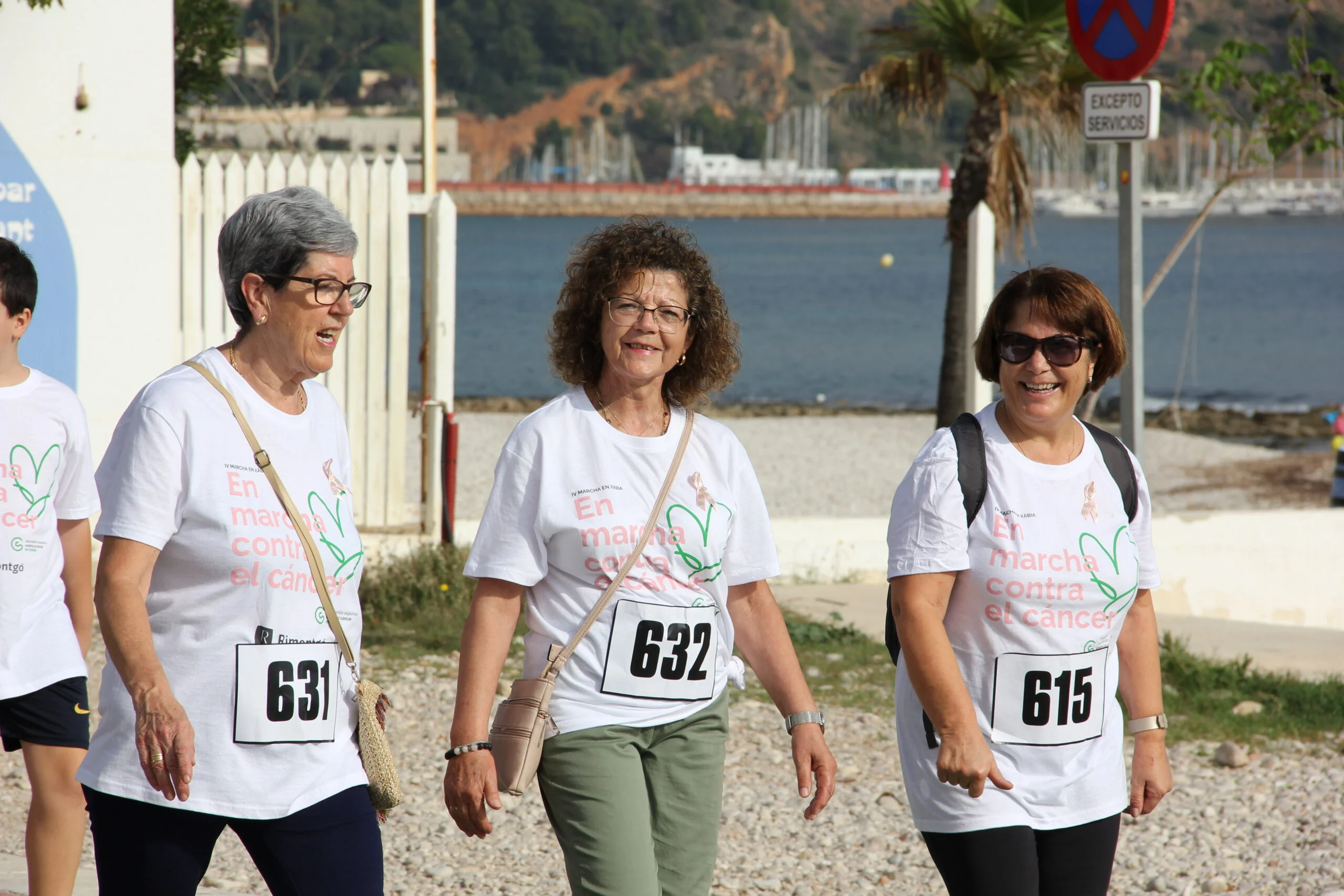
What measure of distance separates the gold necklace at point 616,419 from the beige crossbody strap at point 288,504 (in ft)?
2.33

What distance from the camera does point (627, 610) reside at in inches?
123

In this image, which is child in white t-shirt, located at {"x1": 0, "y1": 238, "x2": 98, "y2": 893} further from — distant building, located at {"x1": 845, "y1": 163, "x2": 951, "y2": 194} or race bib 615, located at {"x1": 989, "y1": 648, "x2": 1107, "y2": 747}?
distant building, located at {"x1": 845, "y1": 163, "x2": 951, "y2": 194}

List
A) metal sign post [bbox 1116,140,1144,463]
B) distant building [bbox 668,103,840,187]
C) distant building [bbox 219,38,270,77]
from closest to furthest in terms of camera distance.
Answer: metal sign post [bbox 1116,140,1144,463], distant building [bbox 219,38,270,77], distant building [bbox 668,103,840,187]

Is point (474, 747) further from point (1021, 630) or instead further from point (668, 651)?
point (1021, 630)

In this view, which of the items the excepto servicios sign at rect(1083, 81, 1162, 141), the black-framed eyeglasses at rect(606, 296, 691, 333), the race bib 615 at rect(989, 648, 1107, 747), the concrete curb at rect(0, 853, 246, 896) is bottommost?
the concrete curb at rect(0, 853, 246, 896)

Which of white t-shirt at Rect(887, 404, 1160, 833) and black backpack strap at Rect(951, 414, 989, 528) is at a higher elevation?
black backpack strap at Rect(951, 414, 989, 528)

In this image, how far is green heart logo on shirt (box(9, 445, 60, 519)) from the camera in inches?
147

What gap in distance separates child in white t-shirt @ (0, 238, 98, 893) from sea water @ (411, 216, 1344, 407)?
1.33m

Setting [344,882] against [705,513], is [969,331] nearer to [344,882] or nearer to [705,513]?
[705,513]

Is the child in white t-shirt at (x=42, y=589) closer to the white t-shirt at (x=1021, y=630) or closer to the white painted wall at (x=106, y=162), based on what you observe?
the white t-shirt at (x=1021, y=630)

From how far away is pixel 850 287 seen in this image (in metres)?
96.3

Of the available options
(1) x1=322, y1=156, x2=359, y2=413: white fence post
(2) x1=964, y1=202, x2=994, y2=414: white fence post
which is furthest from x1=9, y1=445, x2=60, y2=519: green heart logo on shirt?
(2) x1=964, y1=202, x2=994, y2=414: white fence post

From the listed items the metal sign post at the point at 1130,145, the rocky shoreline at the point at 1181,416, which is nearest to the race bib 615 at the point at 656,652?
the metal sign post at the point at 1130,145

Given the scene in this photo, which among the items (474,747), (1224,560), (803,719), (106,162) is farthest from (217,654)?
(1224,560)
